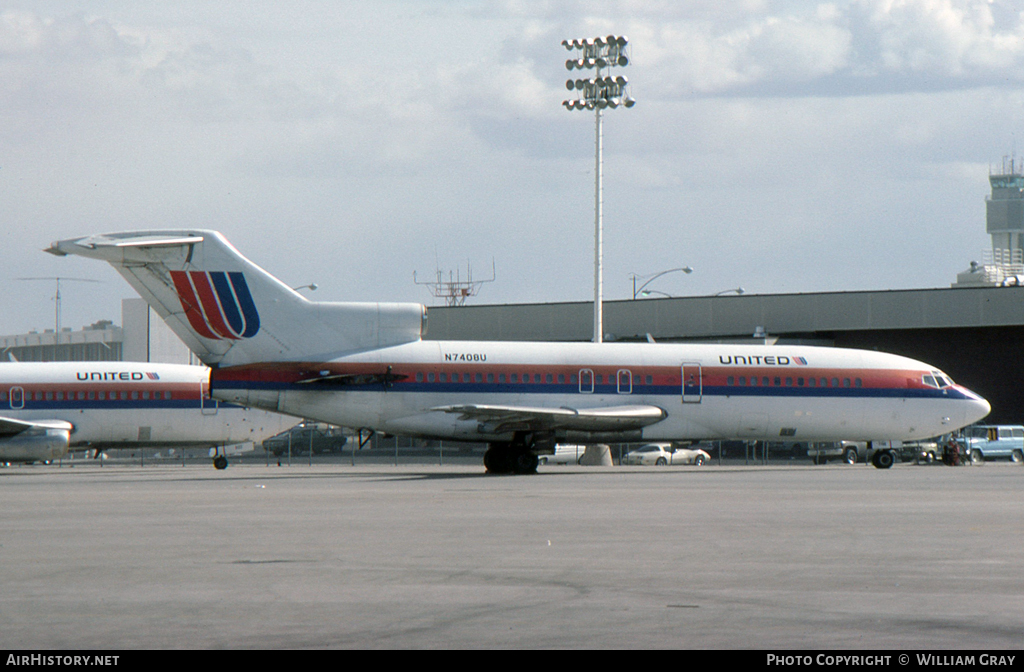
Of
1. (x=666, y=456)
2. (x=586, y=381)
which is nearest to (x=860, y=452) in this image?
(x=666, y=456)

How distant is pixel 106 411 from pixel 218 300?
33.5ft

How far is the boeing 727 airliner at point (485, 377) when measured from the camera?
3131cm

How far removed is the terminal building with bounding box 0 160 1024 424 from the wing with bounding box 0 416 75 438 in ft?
64.1

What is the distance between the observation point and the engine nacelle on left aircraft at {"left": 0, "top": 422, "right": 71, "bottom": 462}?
37844 mm

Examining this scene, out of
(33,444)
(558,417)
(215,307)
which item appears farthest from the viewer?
(33,444)

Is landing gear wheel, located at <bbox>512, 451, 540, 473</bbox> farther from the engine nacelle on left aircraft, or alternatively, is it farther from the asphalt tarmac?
the engine nacelle on left aircraft

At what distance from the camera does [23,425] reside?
3772 cm

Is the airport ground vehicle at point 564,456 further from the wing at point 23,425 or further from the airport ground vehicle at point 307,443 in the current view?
the wing at point 23,425

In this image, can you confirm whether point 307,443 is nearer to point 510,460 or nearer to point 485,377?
point 510,460

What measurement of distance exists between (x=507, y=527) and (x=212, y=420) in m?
26.7

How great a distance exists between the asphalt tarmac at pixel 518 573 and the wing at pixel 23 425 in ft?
57.2

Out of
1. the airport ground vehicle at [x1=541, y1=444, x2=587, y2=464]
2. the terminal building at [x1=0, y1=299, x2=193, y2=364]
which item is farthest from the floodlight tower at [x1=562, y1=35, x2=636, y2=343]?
the terminal building at [x1=0, y1=299, x2=193, y2=364]

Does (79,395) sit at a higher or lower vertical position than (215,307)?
lower
